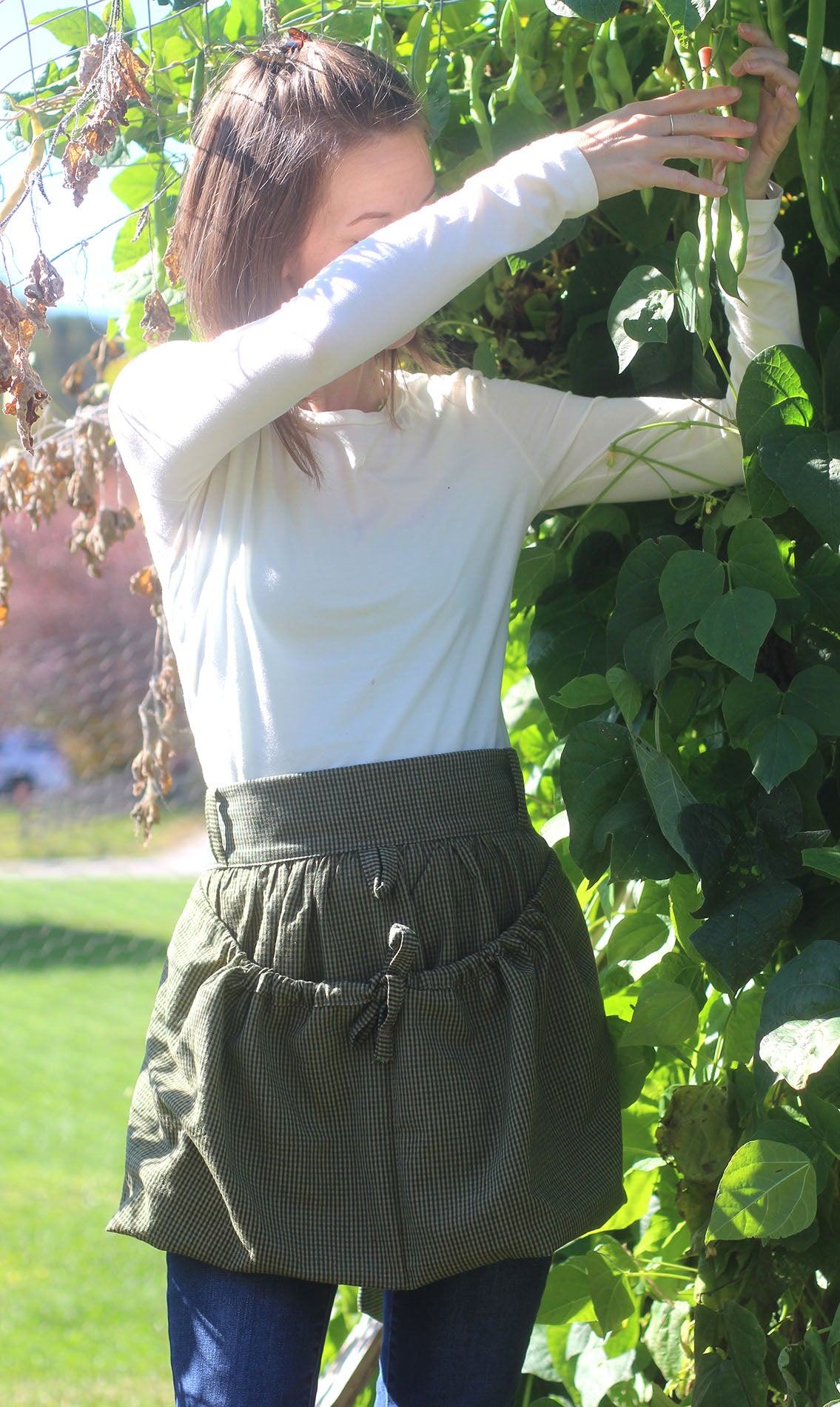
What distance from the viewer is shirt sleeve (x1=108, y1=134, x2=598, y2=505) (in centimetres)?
84

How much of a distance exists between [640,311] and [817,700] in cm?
29

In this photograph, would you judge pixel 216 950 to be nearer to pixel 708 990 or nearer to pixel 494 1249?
pixel 494 1249

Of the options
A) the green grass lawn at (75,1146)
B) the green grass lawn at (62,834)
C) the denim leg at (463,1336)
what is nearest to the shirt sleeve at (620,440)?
the denim leg at (463,1336)

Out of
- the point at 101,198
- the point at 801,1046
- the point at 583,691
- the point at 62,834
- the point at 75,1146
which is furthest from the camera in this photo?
the point at 62,834

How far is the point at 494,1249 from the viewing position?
851 mm

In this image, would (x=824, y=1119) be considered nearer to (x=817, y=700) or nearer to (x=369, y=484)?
(x=817, y=700)

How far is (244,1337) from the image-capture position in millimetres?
870

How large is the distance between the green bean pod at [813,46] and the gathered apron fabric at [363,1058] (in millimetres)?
501

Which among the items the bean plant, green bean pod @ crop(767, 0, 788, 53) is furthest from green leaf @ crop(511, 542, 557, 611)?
green bean pod @ crop(767, 0, 788, 53)

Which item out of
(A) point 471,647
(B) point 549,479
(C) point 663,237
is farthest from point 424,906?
(C) point 663,237

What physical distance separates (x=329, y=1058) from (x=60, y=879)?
7.30 m

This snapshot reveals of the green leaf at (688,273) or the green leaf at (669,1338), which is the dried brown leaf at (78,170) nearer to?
the green leaf at (688,273)

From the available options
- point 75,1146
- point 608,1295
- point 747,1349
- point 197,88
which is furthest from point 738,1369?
point 75,1146

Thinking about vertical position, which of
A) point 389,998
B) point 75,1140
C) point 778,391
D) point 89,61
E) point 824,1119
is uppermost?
point 89,61
